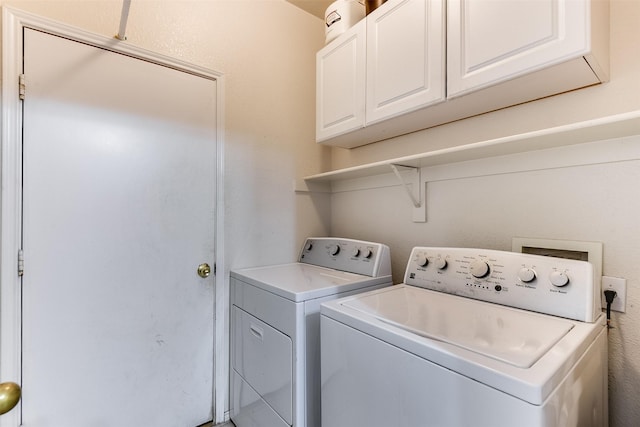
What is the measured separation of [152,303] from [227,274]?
0.41 m

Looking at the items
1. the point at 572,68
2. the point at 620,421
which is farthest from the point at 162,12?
the point at 620,421

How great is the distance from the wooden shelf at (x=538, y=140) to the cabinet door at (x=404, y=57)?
0.24 metres

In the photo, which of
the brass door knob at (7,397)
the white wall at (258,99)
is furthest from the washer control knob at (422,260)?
the brass door knob at (7,397)

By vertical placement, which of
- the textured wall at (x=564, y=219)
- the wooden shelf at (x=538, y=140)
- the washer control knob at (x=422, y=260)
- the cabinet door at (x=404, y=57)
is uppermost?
the cabinet door at (x=404, y=57)

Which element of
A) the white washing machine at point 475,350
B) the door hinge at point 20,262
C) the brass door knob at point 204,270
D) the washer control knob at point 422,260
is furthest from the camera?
the brass door knob at point 204,270

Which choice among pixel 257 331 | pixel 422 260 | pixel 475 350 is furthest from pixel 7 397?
pixel 422 260

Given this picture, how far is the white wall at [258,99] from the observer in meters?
1.66

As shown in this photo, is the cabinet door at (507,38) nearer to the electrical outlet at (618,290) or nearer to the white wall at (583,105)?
the white wall at (583,105)

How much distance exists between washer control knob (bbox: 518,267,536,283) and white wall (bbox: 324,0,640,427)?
280 millimetres

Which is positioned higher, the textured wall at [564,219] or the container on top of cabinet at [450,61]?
the container on top of cabinet at [450,61]

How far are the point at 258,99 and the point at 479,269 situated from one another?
1.62 meters

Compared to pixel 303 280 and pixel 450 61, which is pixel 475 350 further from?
pixel 450 61

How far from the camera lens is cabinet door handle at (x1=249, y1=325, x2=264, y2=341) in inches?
56.6

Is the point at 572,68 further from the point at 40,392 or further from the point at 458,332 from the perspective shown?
the point at 40,392
